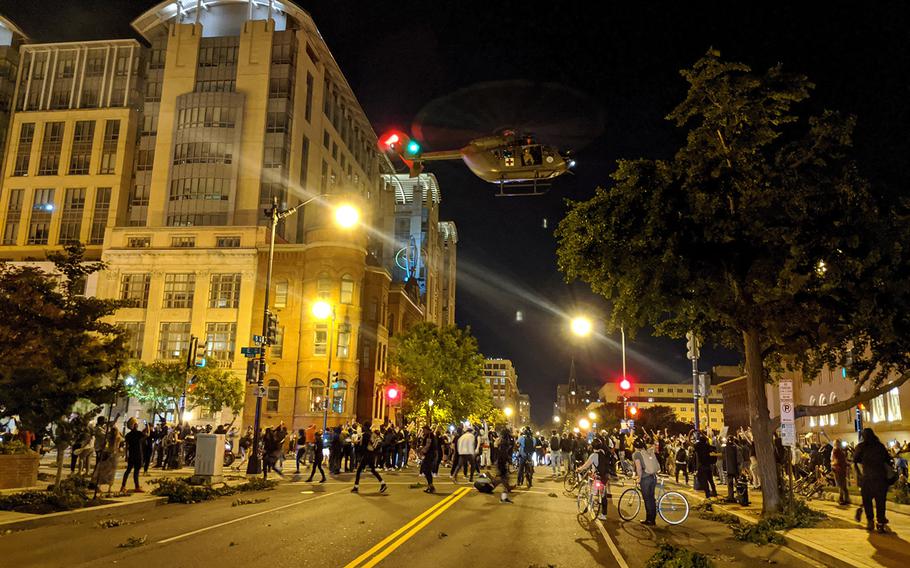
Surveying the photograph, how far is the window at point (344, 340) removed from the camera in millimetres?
55906

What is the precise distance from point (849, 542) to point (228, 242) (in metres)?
56.8

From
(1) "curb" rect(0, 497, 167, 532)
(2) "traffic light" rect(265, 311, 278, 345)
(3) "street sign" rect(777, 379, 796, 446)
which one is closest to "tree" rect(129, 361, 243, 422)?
(2) "traffic light" rect(265, 311, 278, 345)

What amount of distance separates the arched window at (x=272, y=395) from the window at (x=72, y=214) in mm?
33040

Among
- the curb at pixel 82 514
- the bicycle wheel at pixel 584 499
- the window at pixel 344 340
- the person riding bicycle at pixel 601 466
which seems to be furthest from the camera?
the window at pixel 344 340

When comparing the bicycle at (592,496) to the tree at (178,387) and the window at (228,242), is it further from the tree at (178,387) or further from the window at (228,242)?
the window at (228,242)

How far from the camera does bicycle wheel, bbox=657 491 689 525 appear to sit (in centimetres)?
1452

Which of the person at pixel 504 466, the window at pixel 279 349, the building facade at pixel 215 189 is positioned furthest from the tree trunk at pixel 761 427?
the window at pixel 279 349

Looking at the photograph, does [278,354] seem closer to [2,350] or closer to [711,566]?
[2,350]

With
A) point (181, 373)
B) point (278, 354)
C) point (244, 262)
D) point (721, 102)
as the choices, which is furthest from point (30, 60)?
point (721, 102)

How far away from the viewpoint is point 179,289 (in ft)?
194

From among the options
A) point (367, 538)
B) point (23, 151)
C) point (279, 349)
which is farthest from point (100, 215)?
point (367, 538)

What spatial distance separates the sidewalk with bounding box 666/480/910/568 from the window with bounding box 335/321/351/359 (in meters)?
42.7

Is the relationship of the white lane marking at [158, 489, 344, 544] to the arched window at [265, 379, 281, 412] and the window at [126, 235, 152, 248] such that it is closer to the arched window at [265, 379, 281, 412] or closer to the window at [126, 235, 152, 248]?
the arched window at [265, 379, 281, 412]

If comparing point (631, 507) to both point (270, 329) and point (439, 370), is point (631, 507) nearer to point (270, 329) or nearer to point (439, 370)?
point (270, 329)
